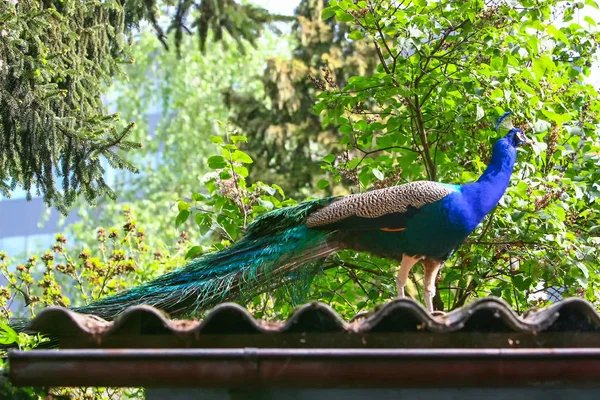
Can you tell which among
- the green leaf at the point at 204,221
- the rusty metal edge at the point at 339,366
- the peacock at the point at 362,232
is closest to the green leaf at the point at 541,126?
the peacock at the point at 362,232

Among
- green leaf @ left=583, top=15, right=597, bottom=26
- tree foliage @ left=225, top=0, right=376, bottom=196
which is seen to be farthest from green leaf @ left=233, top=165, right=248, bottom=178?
tree foliage @ left=225, top=0, right=376, bottom=196

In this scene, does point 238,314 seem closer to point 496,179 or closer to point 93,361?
point 93,361

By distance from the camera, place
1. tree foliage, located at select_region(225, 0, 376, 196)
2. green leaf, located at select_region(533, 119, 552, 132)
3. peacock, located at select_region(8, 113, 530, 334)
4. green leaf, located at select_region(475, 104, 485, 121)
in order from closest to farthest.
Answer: peacock, located at select_region(8, 113, 530, 334) → green leaf, located at select_region(533, 119, 552, 132) → green leaf, located at select_region(475, 104, 485, 121) → tree foliage, located at select_region(225, 0, 376, 196)

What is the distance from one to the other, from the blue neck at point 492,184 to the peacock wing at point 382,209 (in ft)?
0.38

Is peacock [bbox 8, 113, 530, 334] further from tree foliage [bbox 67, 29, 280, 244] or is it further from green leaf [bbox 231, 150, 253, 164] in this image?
tree foliage [bbox 67, 29, 280, 244]

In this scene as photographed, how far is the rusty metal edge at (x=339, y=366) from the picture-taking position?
112 inches

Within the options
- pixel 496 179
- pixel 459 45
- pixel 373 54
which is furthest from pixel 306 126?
pixel 496 179

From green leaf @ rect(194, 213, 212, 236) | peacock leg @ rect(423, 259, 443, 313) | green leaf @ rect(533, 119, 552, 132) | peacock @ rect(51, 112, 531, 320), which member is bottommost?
peacock leg @ rect(423, 259, 443, 313)

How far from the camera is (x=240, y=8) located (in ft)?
29.0

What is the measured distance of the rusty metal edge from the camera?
112 inches

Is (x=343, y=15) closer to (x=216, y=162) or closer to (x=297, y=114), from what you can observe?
(x=216, y=162)

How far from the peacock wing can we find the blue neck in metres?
0.12

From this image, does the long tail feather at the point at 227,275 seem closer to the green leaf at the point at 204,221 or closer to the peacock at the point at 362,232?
the peacock at the point at 362,232

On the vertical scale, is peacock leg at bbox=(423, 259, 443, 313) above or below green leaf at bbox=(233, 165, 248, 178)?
below
